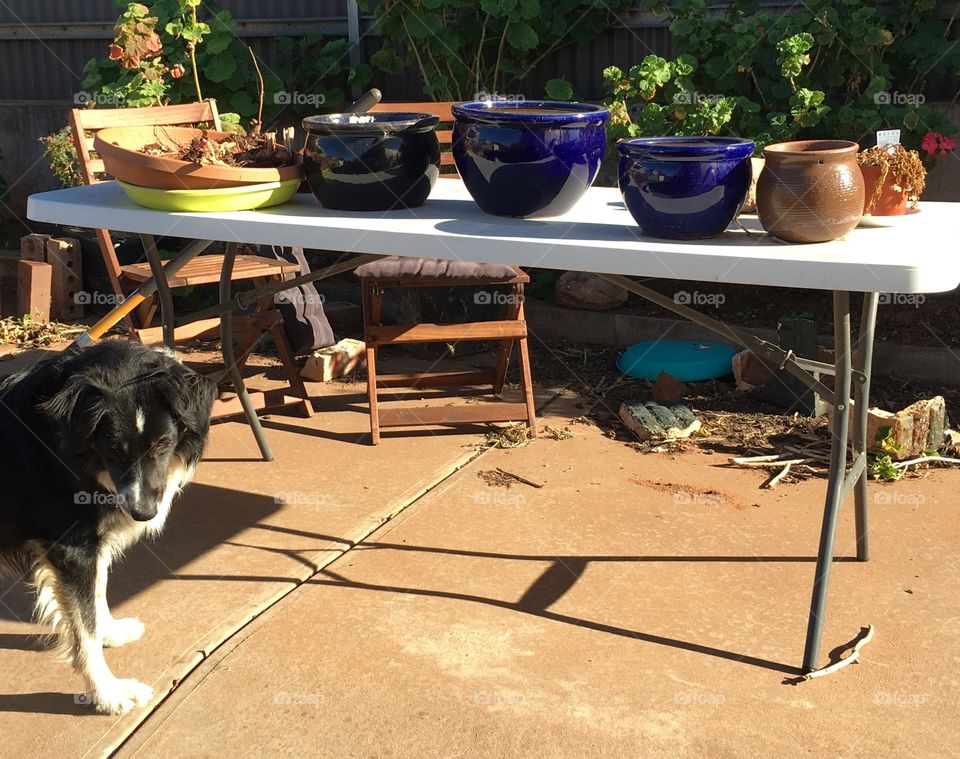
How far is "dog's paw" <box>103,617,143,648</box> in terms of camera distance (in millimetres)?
2771

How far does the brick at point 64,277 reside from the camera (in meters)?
6.16

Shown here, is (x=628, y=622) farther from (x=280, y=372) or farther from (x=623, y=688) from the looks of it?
(x=280, y=372)

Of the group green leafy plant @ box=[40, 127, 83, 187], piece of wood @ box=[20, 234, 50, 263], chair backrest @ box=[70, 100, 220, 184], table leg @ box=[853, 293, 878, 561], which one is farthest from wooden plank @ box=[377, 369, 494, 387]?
green leafy plant @ box=[40, 127, 83, 187]

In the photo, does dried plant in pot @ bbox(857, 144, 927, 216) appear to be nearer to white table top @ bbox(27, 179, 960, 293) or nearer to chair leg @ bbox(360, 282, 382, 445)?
white table top @ bbox(27, 179, 960, 293)

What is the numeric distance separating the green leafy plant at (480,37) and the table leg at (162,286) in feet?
10.2

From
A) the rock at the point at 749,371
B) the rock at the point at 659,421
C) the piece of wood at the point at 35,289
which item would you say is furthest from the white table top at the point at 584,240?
the piece of wood at the point at 35,289

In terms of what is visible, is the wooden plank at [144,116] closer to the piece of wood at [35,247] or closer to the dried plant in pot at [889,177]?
the piece of wood at [35,247]

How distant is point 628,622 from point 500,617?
360 mm

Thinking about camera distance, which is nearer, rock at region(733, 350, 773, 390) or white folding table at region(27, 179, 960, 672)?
white folding table at region(27, 179, 960, 672)

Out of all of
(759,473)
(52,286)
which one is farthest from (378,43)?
(759,473)

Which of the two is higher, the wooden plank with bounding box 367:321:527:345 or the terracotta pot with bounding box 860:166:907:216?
the terracotta pot with bounding box 860:166:907:216

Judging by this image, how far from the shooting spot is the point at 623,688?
2570 mm

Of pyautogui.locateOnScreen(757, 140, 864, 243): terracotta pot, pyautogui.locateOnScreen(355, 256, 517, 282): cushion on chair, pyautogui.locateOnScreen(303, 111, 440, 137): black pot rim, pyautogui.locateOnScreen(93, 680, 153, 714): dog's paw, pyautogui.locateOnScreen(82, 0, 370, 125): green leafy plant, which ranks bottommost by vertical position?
pyautogui.locateOnScreen(93, 680, 153, 714): dog's paw

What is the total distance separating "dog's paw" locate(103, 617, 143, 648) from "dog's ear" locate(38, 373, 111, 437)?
0.78m
